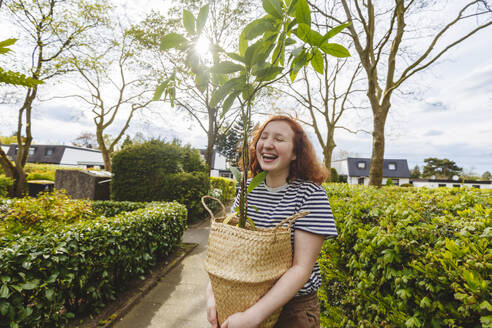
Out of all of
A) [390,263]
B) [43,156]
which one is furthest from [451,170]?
[43,156]

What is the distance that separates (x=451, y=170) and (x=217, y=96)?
213ft

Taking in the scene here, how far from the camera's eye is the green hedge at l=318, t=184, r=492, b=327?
1168 mm

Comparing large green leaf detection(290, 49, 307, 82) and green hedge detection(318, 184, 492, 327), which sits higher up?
large green leaf detection(290, 49, 307, 82)

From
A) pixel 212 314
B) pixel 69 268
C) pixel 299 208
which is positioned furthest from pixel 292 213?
pixel 69 268

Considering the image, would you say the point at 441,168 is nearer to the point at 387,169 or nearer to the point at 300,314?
the point at 387,169

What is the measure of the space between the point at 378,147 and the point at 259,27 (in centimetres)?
902

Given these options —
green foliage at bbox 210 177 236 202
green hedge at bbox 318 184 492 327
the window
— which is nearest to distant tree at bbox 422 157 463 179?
green foliage at bbox 210 177 236 202

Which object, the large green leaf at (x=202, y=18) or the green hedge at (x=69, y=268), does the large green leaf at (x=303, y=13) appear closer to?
the large green leaf at (x=202, y=18)

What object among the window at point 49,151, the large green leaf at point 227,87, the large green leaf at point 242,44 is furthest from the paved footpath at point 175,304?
the window at point 49,151

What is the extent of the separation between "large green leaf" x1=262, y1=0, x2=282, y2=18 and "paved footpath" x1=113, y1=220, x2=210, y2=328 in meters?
3.77

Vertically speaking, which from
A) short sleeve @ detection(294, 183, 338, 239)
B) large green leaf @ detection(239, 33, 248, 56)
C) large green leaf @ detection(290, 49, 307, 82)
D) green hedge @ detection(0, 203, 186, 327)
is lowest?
green hedge @ detection(0, 203, 186, 327)

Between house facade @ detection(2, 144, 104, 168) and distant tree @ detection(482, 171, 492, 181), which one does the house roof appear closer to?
distant tree @ detection(482, 171, 492, 181)

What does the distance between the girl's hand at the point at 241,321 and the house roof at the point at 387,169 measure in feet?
169

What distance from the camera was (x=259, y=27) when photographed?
3.05 feet
